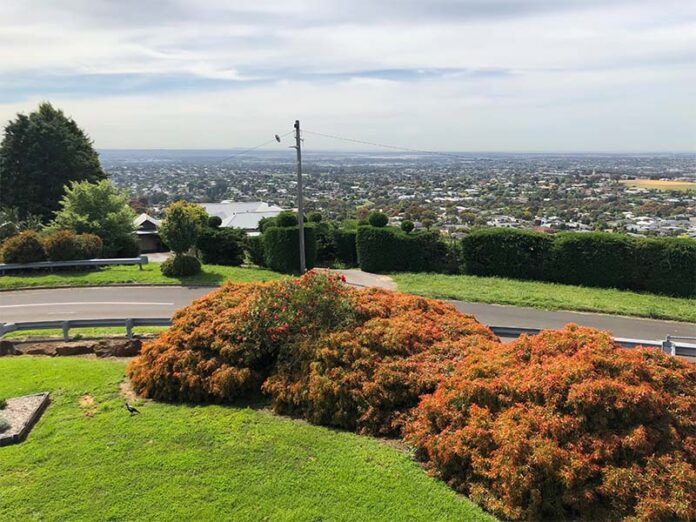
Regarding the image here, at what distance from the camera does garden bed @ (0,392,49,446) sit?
7605 millimetres

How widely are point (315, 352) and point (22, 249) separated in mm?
20002

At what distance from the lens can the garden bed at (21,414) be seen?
7.61 metres

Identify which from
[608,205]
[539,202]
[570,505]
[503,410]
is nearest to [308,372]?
[503,410]

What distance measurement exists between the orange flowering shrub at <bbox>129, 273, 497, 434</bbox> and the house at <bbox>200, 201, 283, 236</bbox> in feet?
100

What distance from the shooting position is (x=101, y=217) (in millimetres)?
27703

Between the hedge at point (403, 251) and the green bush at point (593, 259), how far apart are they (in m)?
5.12

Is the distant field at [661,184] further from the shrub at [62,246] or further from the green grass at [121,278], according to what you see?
the shrub at [62,246]

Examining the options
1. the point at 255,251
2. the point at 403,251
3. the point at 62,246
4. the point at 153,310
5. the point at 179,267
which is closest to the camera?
the point at 153,310

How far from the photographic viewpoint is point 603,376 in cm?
681

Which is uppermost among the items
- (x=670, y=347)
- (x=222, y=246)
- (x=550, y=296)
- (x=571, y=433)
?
(x=571, y=433)

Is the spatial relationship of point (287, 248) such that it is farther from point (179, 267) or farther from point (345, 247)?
point (179, 267)

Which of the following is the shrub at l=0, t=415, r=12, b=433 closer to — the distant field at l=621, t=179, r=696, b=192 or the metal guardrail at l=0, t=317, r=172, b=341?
the metal guardrail at l=0, t=317, r=172, b=341

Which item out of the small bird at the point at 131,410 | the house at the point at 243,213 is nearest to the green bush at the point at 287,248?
the house at the point at 243,213

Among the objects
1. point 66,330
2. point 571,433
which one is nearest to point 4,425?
point 66,330
